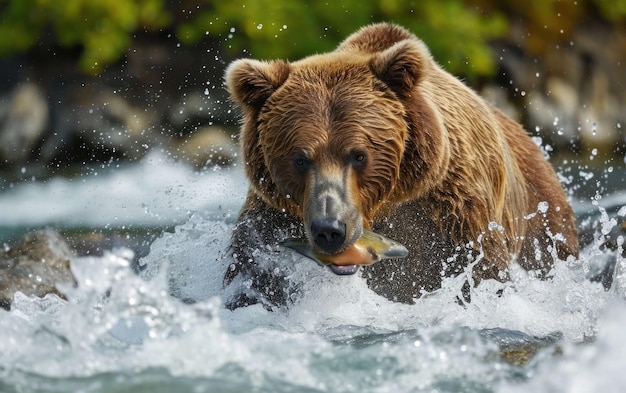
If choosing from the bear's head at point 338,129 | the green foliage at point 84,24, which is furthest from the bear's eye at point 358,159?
the green foliage at point 84,24

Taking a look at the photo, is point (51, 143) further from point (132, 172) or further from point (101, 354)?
point (101, 354)

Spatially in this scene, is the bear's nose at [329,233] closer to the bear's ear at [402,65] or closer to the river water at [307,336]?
the river water at [307,336]

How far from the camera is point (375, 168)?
493 cm

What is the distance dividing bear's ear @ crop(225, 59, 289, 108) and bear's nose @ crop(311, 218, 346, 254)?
0.87 metres

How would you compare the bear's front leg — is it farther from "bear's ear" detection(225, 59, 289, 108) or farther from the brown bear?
"bear's ear" detection(225, 59, 289, 108)

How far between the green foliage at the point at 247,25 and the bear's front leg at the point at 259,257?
8.07m

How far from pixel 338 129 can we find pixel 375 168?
26 cm

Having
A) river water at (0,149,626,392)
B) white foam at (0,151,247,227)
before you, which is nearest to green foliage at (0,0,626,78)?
white foam at (0,151,247,227)

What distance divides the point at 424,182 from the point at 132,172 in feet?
23.7

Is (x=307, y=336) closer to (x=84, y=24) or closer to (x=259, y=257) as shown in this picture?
(x=259, y=257)

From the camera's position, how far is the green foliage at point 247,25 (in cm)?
1349

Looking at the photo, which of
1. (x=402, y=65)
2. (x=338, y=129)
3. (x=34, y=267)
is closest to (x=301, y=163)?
(x=338, y=129)

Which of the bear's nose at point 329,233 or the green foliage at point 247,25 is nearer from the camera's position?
the bear's nose at point 329,233

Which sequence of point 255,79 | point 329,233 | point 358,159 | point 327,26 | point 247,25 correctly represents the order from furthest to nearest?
point 327,26
point 247,25
point 255,79
point 358,159
point 329,233
